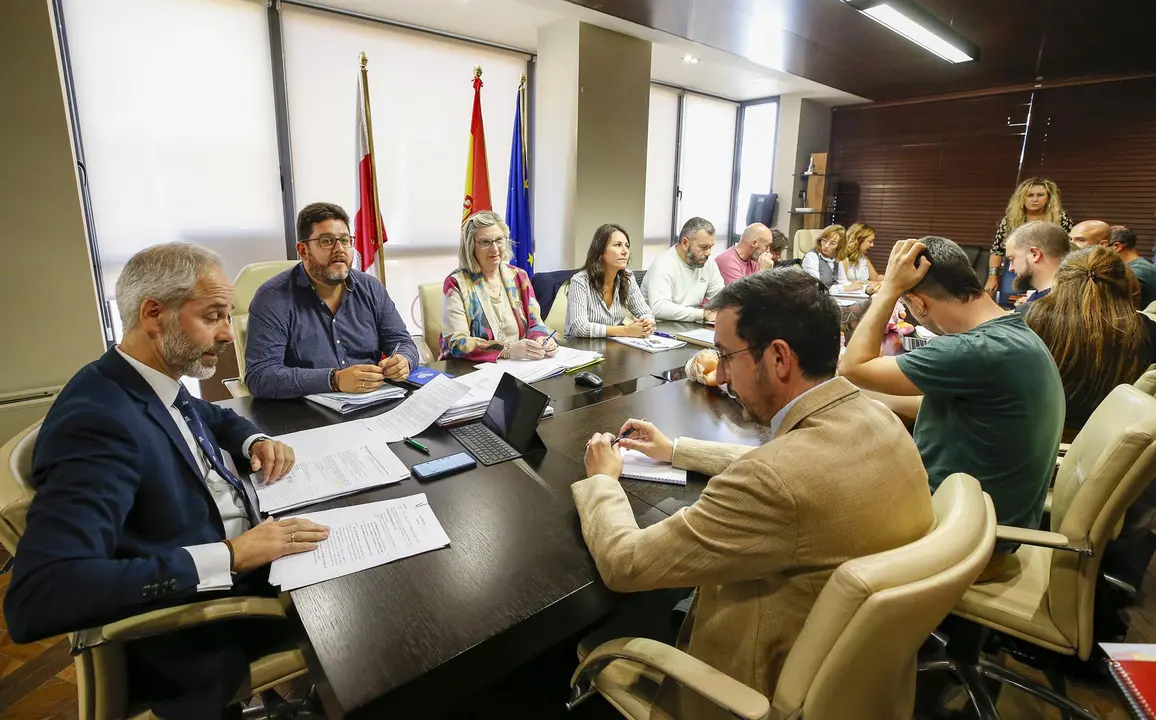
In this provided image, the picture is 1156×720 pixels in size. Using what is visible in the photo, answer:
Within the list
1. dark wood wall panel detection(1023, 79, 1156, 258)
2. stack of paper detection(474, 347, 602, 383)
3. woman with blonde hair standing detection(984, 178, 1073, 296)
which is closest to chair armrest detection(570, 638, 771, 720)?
stack of paper detection(474, 347, 602, 383)

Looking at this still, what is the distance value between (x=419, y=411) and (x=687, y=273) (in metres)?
2.53

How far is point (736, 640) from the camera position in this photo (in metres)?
0.94

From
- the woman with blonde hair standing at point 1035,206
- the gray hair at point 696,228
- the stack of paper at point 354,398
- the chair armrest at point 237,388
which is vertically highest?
the woman with blonde hair standing at point 1035,206

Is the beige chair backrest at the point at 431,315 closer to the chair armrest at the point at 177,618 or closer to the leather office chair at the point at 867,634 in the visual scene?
the chair armrest at the point at 177,618

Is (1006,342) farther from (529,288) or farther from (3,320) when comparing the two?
(3,320)

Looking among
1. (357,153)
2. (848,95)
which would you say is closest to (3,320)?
(357,153)

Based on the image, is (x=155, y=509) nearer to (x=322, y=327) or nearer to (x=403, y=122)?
(x=322, y=327)

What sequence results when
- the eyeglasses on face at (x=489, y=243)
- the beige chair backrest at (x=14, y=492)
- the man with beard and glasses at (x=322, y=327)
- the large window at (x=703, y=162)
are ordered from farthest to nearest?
the large window at (x=703, y=162), the eyeglasses on face at (x=489, y=243), the man with beard and glasses at (x=322, y=327), the beige chair backrest at (x=14, y=492)

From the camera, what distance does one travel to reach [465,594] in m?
0.93

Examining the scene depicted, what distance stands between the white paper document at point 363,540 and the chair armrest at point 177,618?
98mm

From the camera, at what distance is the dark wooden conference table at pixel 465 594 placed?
2.57 ft

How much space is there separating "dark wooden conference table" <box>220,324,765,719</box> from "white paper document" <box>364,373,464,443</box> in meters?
0.05

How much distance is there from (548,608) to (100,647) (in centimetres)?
75

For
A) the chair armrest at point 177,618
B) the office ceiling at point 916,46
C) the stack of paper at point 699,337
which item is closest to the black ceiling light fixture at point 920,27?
the office ceiling at point 916,46
